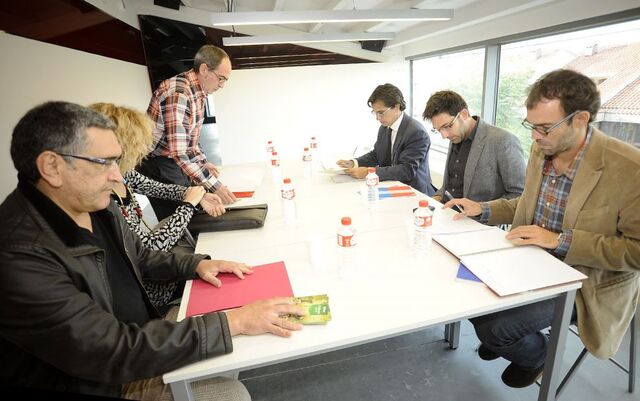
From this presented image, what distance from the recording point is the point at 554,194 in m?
1.52

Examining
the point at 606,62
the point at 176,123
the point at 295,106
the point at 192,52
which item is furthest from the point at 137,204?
the point at 295,106

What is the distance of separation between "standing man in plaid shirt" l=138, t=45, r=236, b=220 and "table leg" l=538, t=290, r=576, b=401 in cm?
184

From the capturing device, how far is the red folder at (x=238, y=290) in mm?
1157

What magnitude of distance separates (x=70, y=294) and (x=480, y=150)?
7.01 feet

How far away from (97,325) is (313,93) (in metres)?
5.65

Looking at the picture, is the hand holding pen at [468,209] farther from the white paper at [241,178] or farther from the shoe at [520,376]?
the white paper at [241,178]

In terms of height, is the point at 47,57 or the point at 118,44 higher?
the point at 118,44

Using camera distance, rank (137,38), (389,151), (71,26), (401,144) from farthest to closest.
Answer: (137,38)
(389,151)
(71,26)
(401,144)

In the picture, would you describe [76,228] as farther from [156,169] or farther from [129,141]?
[156,169]

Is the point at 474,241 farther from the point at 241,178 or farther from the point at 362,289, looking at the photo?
the point at 241,178

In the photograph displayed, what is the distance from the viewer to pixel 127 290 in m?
1.25

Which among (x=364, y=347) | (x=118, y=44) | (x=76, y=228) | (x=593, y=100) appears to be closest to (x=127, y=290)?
(x=76, y=228)

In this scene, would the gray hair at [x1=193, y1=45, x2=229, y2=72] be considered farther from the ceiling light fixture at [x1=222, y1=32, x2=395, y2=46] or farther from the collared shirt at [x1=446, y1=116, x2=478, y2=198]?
the collared shirt at [x1=446, y1=116, x2=478, y2=198]

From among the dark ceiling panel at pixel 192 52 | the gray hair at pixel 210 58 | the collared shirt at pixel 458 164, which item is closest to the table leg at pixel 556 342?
the collared shirt at pixel 458 164
